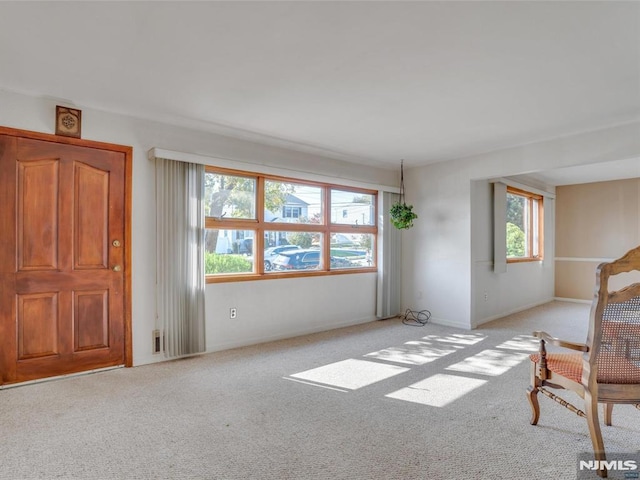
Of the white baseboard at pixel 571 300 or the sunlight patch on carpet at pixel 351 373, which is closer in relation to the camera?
the sunlight patch on carpet at pixel 351 373

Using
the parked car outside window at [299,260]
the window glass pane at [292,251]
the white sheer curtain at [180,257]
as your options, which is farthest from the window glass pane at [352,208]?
the white sheer curtain at [180,257]

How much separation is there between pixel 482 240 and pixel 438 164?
52.2 inches

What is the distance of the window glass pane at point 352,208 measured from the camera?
551 centimetres

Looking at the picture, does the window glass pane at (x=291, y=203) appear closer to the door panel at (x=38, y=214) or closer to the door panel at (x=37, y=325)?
the door panel at (x=38, y=214)

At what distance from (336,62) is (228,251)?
2.53 metres

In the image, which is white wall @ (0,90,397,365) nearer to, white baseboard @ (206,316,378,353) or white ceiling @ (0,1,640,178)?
white baseboard @ (206,316,378,353)

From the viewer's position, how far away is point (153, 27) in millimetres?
2184

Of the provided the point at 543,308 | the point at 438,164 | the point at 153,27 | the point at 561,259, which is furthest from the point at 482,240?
the point at 153,27

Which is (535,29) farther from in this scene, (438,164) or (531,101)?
(438,164)

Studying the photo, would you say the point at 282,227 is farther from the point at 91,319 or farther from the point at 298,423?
the point at 298,423

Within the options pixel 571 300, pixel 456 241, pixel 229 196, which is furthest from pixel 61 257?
pixel 571 300

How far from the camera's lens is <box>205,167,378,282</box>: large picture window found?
170 inches

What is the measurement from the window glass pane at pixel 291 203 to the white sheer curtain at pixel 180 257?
37.3 inches

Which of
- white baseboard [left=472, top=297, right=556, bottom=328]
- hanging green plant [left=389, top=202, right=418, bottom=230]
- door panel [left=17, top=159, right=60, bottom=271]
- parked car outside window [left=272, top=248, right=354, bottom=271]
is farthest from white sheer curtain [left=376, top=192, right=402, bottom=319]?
door panel [left=17, top=159, right=60, bottom=271]
